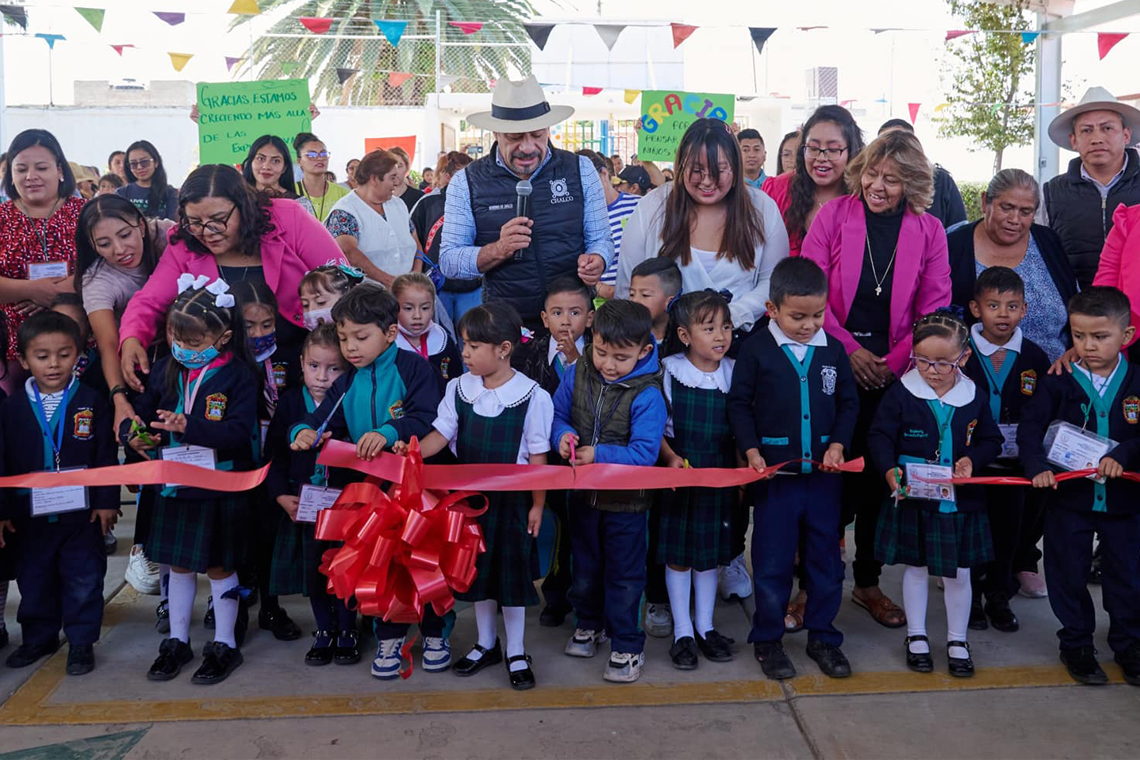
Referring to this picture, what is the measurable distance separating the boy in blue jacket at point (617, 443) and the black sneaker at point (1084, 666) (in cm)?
158

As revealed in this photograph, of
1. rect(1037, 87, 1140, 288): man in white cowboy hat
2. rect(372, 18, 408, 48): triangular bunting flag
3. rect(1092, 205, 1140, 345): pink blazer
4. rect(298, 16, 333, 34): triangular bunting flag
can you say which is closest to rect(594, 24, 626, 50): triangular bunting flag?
rect(372, 18, 408, 48): triangular bunting flag

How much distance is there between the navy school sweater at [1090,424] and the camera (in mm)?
3768

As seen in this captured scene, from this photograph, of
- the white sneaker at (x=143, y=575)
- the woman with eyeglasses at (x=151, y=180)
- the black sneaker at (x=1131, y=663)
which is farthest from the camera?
the woman with eyeglasses at (x=151, y=180)

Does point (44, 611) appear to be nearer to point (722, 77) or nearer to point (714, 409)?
point (714, 409)

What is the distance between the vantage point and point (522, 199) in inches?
175

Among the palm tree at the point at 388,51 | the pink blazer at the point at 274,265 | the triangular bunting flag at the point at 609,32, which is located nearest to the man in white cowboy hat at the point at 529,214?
the pink blazer at the point at 274,265

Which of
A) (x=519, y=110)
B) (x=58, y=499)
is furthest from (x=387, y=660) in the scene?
(x=519, y=110)

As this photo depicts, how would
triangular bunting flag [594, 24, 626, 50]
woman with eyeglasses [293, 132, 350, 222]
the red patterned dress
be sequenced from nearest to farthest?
the red patterned dress < woman with eyeglasses [293, 132, 350, 222] < triangular bunting flag [594, 24, 626, 50]

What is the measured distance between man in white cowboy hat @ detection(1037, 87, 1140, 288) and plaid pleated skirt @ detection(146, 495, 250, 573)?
12.8ft

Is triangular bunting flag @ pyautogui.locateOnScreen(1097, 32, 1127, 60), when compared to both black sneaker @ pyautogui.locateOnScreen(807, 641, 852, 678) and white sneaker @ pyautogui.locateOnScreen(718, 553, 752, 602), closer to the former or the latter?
white sneaker @ pyautogui.locateOnScreen(718, 553, 752, 602)

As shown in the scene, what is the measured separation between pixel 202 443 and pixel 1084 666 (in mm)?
3347

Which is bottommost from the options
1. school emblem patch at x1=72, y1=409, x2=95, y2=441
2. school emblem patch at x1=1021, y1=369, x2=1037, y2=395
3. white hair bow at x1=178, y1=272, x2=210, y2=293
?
school emblem patch at x1=72, y1=409, x2=95, y2=441

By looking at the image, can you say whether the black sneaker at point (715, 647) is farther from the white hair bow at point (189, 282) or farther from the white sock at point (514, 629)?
the white hair bow at point (189, 282)

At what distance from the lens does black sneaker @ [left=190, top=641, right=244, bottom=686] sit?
3.81 m
